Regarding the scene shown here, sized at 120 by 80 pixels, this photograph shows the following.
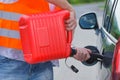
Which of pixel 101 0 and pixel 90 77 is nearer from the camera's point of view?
pixel 90 77

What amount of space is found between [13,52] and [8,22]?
0.20 metres

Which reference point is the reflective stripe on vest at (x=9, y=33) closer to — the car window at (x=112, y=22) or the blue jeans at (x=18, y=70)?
the blue jeans at (x=18, y=70)

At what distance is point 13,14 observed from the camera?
3.99 metres

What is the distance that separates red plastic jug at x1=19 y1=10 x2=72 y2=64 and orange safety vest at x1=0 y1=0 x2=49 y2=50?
0.19 meters

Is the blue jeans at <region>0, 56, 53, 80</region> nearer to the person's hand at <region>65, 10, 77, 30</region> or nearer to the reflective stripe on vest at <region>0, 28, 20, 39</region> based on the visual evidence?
the reflective stripe on vest at <region>0, 28, 20, 39</region>

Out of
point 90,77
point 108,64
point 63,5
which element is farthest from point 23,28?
point 90,77

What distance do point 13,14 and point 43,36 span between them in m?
0.33

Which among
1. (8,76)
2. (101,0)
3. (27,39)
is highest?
(27,39)

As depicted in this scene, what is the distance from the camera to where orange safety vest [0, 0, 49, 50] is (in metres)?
3.98

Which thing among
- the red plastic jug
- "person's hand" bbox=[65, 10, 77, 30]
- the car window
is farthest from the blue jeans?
Answer: the car window

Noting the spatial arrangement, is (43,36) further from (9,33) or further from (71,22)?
(9,33)

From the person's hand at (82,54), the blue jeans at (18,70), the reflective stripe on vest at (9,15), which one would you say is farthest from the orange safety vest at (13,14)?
the person's hand at (82,54)

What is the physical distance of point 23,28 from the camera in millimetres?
3791

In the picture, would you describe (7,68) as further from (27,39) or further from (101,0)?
(101,0)
